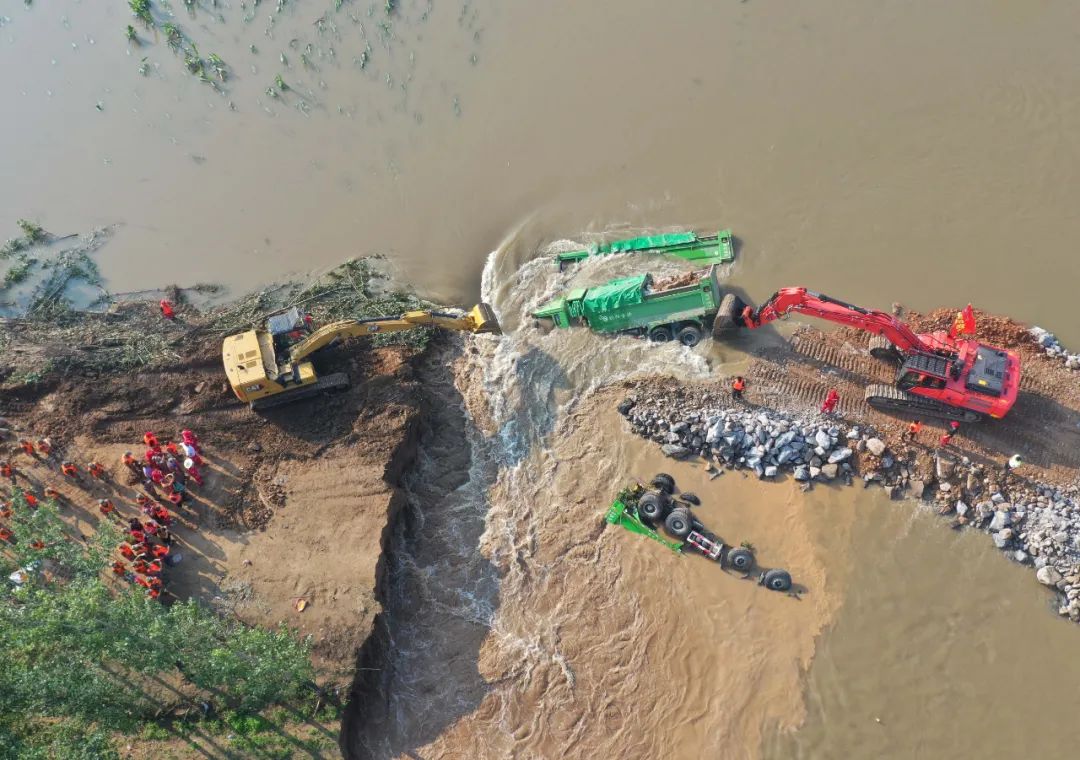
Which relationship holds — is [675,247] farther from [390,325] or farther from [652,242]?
[390,325]

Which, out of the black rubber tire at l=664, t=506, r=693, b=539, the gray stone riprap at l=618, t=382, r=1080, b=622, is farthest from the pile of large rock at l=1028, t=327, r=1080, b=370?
the black rubber tire at l=664, t=506, r=693, b=539

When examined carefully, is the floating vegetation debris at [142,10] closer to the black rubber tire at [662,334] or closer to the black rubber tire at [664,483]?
the black rubber tire at [662,334]

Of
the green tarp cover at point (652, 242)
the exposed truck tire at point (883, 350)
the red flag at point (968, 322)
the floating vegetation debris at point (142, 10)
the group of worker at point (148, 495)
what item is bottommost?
the group of worker at point (148, 495)

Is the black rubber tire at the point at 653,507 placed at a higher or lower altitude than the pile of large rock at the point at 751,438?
lower

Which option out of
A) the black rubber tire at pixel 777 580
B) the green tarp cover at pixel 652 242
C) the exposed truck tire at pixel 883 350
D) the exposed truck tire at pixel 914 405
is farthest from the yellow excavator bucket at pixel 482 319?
the exposed truck tire at pixel 883 350

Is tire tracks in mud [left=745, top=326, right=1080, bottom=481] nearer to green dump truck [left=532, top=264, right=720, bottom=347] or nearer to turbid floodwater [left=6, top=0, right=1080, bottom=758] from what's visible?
turbid floodwater [left=6, top=0, right=1080, bottom=758]

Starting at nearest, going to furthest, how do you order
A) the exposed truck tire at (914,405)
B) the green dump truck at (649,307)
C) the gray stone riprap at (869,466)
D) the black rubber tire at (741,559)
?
the gray stone riprap at (869,466) < the black rubber tire at (741,559) < the exposed truck tire at (914,405) < the green dump truck at (649,307)

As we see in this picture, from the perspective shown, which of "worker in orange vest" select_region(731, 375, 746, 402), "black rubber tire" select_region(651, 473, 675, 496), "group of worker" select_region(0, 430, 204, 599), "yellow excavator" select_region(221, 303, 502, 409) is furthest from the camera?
"worker in orange vest" select_region(731, 375, 746, 402)
